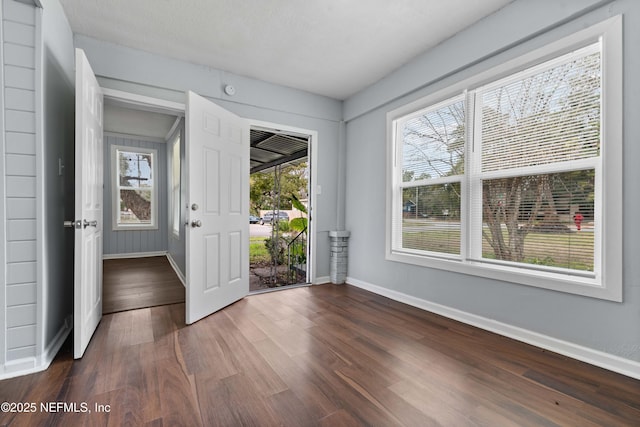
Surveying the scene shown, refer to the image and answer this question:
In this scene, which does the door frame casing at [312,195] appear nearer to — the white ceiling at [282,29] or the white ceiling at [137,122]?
the white ceiling at [282,29]

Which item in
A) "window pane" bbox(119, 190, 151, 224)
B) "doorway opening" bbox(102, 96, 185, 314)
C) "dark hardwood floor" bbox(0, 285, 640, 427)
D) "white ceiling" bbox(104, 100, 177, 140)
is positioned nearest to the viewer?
"dark hardwood floor" bbox(0, 285, 640, 427)

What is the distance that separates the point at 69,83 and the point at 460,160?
3376 mm

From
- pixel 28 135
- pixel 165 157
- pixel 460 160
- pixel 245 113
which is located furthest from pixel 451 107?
pixel 165 157

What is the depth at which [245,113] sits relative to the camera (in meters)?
3.52

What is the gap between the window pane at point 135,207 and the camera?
6.13m

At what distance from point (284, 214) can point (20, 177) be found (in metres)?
6.30

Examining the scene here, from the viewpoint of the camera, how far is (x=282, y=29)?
8.54ft

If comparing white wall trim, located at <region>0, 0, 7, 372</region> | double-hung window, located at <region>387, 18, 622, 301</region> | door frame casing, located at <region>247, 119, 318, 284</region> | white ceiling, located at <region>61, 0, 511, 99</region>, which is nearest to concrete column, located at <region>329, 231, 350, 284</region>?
door frame casing, located at <region>247, 119, 318, 284</region>

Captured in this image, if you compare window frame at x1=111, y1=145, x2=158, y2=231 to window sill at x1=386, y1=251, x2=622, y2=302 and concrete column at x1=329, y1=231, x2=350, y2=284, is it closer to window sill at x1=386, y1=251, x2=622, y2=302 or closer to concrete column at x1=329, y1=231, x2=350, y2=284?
concrete column at x1=329, y1=231, x2=350, y2=284

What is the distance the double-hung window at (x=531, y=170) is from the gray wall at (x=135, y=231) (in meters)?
5.31

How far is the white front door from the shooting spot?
2674 millimetres

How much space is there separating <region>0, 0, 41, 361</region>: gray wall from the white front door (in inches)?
39.7

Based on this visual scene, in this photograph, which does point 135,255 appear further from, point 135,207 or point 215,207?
point 215,207

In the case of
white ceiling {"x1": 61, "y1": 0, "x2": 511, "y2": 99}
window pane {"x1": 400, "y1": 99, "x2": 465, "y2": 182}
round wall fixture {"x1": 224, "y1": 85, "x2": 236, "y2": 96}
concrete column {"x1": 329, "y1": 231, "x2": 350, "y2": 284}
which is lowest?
concrete column {"x1": 329, "y1": 231, "x2": 350, "y2": 284}
